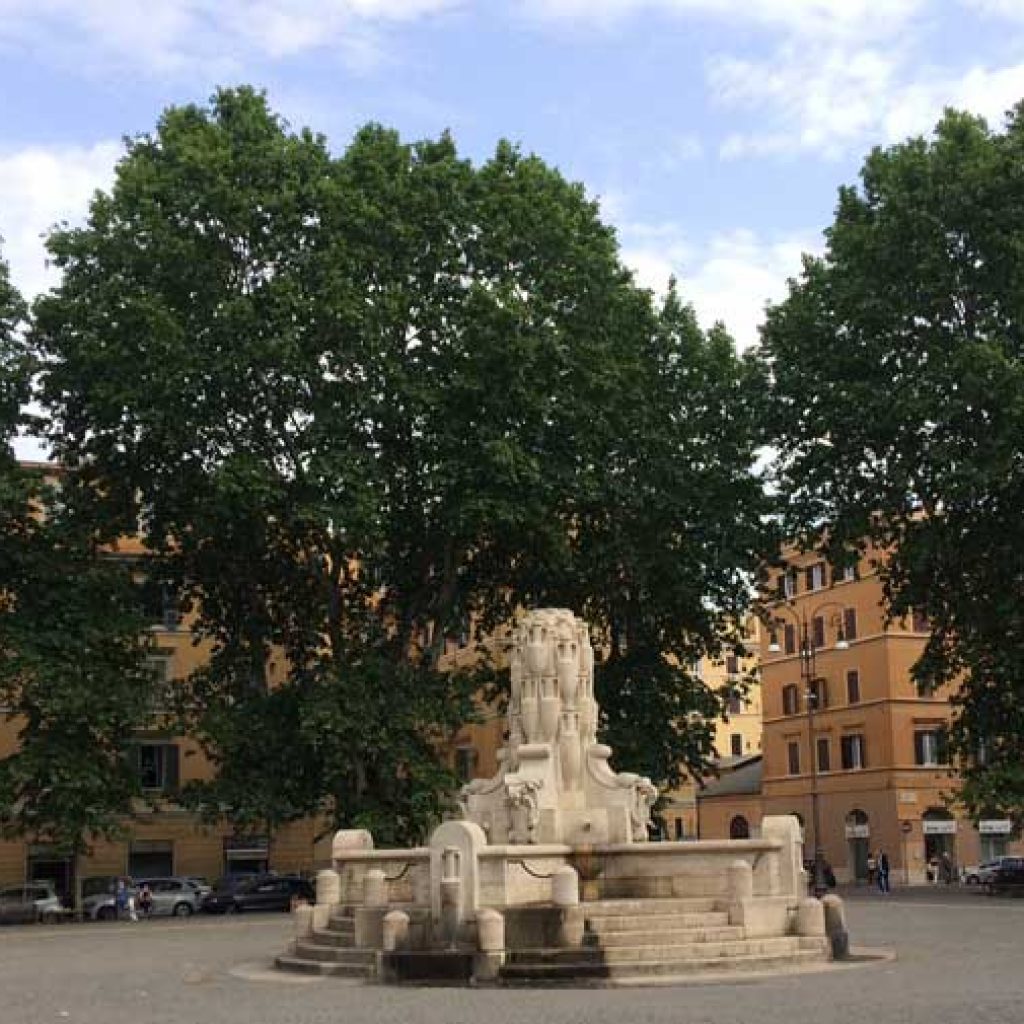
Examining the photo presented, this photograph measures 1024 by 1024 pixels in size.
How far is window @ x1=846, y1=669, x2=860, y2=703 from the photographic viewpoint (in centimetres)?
6744

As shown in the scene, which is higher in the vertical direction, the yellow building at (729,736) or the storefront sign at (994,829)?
the yellow building at (729,736)

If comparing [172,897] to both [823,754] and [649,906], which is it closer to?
[823,754]

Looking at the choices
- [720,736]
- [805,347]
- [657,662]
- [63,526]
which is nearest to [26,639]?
[63,526]

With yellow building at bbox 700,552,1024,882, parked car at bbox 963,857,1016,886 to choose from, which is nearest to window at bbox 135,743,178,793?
yellow building at bbox 700,552,1024,882

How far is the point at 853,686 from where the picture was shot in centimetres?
6775

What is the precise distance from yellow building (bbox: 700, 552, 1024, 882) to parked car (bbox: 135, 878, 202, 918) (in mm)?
22791

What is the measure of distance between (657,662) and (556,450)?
746cm

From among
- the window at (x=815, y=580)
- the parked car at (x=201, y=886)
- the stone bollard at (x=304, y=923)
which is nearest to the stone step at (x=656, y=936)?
the stone bollard at (x=304, y=923)

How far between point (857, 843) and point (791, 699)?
8894 mm

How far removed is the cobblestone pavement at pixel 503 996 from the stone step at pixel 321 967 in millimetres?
382

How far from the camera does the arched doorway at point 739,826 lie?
261ft

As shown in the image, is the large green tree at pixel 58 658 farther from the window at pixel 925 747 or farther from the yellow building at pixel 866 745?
the window at pixel 925 747

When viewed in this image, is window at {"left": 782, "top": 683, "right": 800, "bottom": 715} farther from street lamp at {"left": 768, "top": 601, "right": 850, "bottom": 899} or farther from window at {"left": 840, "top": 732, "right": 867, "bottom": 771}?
window at {"left": 840, "top": 732, "right": 867, "bottom": 771}

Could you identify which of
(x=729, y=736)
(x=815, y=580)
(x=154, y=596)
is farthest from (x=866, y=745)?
(x=729, y=736)
